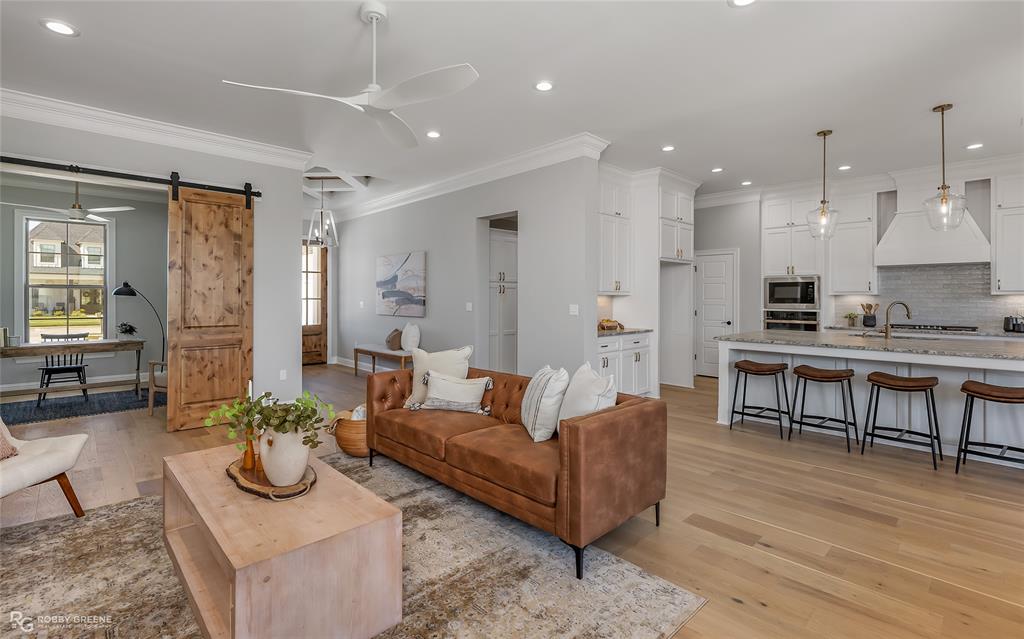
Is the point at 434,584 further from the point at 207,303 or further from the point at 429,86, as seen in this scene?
the point at 207,303

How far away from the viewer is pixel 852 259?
20.8 ft

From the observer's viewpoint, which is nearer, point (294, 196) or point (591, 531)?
point (591, 531)

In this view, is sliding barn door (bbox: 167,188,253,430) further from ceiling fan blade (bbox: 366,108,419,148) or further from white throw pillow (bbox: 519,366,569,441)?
white throw pillow (bbox: 519,366,569,441)

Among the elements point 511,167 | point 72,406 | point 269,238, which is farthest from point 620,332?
point 72,406

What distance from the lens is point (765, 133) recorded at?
4656 mm

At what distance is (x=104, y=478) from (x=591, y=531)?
11.1 feet

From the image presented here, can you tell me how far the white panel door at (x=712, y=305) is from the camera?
730 cm

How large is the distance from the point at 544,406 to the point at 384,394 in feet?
4.68

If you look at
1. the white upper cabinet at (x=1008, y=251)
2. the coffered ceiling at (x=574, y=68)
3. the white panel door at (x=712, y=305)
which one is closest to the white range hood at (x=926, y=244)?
the white upper cabinet at (x=1008, y=251)

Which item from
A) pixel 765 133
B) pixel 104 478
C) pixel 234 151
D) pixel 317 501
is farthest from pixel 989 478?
pixel 234 151

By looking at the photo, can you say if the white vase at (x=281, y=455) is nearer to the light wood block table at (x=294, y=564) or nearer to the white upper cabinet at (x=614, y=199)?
the light wood block table at (x=294, y=564)

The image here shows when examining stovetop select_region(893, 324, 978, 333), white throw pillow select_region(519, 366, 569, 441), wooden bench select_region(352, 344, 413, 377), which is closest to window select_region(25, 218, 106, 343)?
wooden bench select_region(352, 344, 413, 377)

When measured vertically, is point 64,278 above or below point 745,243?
below

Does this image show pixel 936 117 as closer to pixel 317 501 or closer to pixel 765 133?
pixel 765 133
